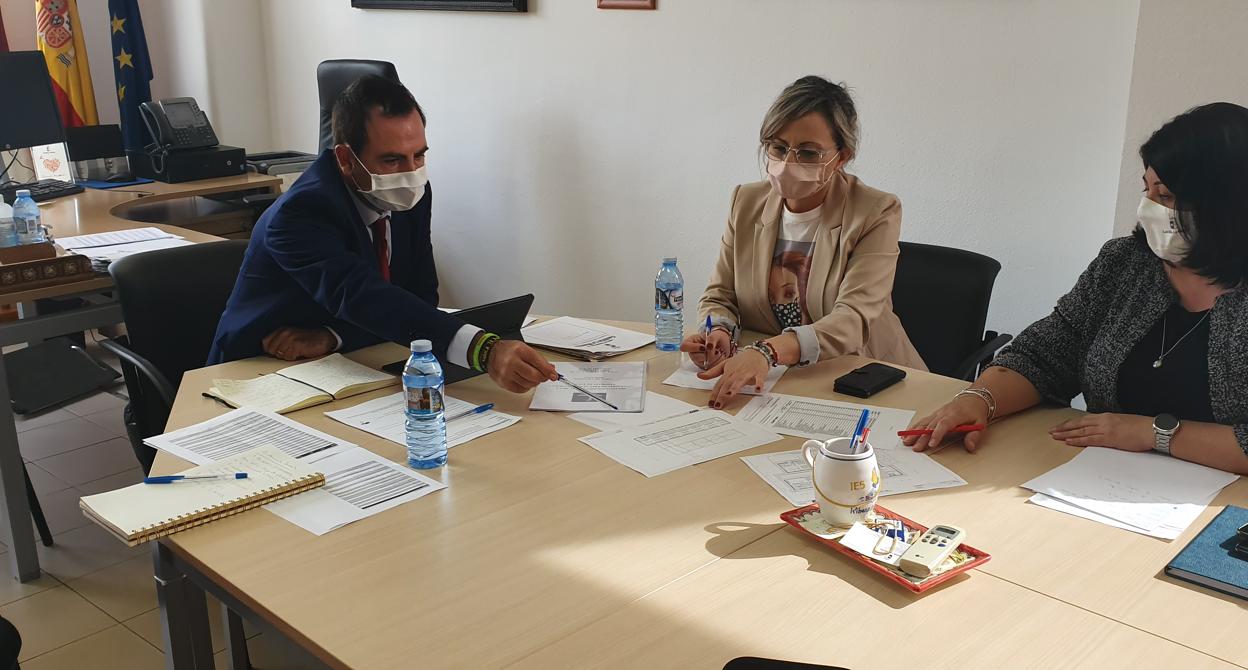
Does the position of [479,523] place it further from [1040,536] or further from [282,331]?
[282,331]

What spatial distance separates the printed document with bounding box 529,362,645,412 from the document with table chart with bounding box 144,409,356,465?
17.0 inches

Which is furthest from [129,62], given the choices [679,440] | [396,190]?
[679,440]

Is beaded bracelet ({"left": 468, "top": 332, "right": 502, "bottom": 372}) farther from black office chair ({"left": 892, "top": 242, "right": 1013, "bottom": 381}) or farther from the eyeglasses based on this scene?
black office chair ({"left": 892, "top": 242, "right": 1013, "bottom": 381})

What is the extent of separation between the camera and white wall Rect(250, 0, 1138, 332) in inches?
113

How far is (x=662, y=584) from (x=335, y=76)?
3.62 metres

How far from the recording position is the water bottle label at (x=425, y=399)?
69.4 inches

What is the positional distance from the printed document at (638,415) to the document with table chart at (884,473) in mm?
253

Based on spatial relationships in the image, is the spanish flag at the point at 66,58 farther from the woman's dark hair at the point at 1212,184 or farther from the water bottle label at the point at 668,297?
the woman's dark hair at the point at 1212,184

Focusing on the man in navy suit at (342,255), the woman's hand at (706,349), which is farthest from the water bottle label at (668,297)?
the man in navy suit at (342,255)

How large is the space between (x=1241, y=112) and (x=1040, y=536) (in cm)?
88

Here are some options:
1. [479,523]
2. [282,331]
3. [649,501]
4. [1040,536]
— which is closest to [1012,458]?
[1040,536]

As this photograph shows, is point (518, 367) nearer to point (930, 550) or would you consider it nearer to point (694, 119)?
point (930, 550)

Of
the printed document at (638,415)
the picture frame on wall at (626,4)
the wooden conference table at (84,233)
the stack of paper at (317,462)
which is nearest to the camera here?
the stack of paper at (317,462)

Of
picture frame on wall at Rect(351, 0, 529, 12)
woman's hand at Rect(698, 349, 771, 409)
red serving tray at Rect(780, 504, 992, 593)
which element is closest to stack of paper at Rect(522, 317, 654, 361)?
woman's hand at Rect(698, 349, 771, 409)
